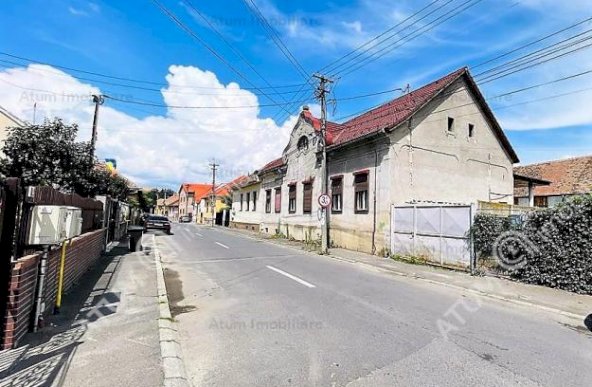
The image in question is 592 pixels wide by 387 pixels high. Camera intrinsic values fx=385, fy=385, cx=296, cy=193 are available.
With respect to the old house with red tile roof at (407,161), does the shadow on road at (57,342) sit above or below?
below

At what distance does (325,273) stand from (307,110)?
16193mm

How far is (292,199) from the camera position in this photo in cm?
2777

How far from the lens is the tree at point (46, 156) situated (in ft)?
43.9

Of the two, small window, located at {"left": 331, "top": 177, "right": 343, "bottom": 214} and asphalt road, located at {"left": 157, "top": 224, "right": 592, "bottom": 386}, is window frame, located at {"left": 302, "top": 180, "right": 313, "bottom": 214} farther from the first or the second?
asphalt road, located at {"left": 157, "top": 224, "right": 592, "bottom": 386}

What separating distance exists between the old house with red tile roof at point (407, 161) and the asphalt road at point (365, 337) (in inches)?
344

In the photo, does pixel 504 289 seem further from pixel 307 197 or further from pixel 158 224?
pixel 158 224

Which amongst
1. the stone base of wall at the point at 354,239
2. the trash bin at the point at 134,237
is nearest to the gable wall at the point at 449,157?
the stone base of wall at the point at 354,239

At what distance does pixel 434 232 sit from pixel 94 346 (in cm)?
1242

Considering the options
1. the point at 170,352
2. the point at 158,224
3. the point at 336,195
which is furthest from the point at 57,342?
the point at 158,224

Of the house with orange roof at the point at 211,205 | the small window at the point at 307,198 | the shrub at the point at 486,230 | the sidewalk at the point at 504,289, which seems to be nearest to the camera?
the sidewalk at the point at 504,289

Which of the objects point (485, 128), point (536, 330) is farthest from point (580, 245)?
point (485, 128)

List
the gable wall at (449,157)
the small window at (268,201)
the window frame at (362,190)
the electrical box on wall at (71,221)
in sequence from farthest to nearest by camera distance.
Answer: the small window at (268,201), the window frame at (362,190), the gable wall at (449,157), the electrical box on wall at (71,221)

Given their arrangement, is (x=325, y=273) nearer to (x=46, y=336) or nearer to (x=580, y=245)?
(x=580, y=245)

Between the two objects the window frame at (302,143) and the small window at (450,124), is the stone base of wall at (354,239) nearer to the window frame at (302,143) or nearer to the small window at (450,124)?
the window frame at (302,143)
